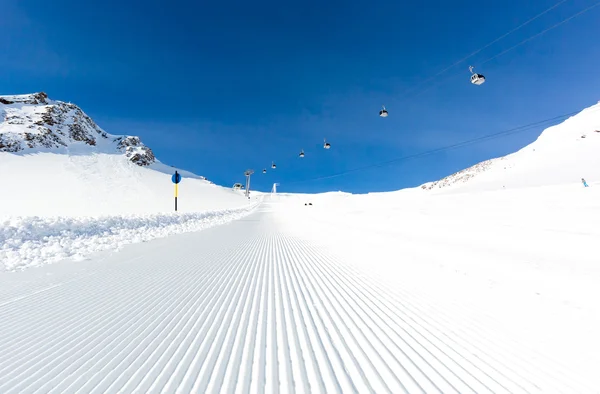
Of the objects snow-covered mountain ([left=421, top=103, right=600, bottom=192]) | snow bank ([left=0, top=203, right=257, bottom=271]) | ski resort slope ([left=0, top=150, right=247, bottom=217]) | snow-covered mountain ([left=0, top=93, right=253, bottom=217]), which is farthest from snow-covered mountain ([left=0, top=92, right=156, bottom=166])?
snow-covered mountain ([left=421, top=103, right=600, bottom=192])

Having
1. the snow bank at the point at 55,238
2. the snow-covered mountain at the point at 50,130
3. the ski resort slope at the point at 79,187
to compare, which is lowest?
the snow bank at the point at 55,238

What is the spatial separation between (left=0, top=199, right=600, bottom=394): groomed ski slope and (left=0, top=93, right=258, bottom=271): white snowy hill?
3932mm

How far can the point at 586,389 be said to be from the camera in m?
2.01

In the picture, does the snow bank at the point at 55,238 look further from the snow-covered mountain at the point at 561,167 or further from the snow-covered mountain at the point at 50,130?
the snow-covered mountain at the point at 50,130

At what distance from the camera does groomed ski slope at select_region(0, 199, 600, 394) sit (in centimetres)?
205

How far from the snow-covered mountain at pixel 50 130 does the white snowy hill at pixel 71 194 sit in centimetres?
16

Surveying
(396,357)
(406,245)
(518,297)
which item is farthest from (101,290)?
(406,245)

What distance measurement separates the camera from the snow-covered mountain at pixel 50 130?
54.3 meters

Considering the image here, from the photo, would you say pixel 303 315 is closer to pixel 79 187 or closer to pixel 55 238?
pixel 55 238

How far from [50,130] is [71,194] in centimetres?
4667

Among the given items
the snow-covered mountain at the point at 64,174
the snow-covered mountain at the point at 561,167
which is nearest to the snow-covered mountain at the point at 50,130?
the snow-covered mountain at the point at 64,174

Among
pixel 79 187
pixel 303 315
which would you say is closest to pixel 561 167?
pixel 303 315

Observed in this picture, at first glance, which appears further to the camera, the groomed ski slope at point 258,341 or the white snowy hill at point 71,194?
the white snowy hill at point 71,194

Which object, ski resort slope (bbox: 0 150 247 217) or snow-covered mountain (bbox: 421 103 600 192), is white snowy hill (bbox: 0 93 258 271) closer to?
ski resort slope (bbox: 0 150 247 217)
